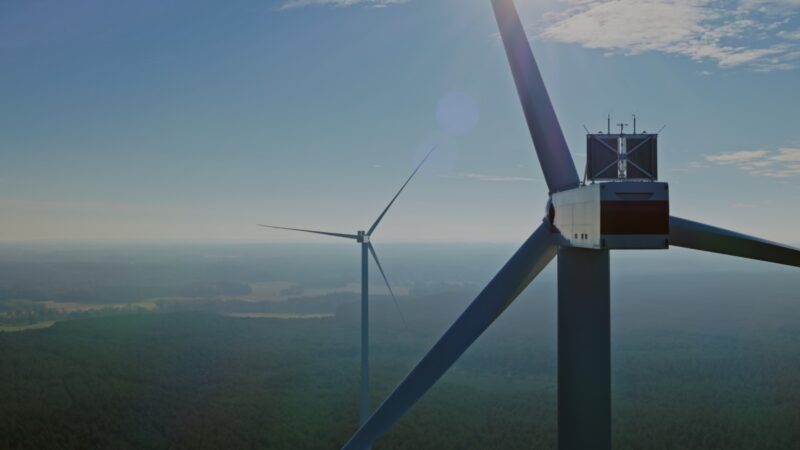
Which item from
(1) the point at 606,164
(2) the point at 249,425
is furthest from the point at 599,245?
(2) the point at 249,425

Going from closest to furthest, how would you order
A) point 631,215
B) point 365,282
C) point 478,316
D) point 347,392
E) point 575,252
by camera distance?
1. point 631,215
2. point 575,252
3. point 478,316
4. point 365,282
5. point 347,392

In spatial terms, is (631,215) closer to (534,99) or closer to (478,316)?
(478,316)

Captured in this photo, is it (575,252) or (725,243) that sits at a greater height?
(725,243)

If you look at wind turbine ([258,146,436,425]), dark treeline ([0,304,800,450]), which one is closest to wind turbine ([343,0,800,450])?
wind turbine ([258,146,436,425])

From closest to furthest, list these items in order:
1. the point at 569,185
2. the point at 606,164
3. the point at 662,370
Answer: the point at 606,164 < the point at 569,185 < the point at 662,370

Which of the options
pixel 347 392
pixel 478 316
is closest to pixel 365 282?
pixel 478 316

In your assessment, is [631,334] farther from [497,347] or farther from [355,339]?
[355,339]

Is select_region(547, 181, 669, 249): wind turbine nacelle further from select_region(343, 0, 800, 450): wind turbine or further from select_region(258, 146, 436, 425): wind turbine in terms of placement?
select_region(258, 146, 436, 425): wind turbine
